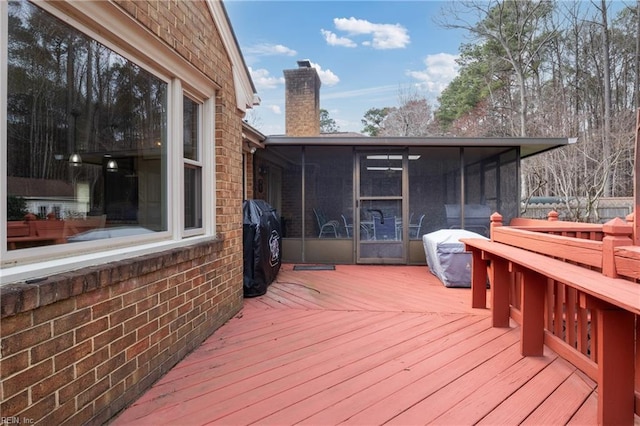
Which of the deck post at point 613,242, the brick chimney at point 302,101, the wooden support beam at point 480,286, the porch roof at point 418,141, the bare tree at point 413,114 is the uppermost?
the bare tree at point 413,114

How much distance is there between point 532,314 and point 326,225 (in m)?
4.20

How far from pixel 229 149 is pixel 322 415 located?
2435 mm

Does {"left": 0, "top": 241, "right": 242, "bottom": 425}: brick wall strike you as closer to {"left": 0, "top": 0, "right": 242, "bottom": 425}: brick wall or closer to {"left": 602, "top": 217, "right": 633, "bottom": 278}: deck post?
{"left": 0, "top": 0, "right": 242, "bottom": 425}: brick wall

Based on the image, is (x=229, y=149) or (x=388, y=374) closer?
(x=388, y=374)

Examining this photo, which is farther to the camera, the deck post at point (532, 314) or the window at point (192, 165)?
the window at point (192, 165)

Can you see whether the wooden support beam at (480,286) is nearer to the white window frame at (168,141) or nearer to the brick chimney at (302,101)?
the white window frame at (168,141)

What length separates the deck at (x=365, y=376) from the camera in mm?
1799

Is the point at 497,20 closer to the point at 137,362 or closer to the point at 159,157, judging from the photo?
the point at 159,157

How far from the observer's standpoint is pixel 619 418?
169 centimetres

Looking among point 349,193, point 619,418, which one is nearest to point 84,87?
point 619,418

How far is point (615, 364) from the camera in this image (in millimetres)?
1687

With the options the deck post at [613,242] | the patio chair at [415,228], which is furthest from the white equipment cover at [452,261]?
the deck post at [613,242]

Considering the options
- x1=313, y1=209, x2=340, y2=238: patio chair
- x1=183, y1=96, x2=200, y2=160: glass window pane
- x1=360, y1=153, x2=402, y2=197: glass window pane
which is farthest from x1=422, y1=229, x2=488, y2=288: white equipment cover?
x1=183, y1=96, x2=200, y2=160: glass window pane

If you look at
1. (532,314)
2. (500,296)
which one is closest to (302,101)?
(500,296)
